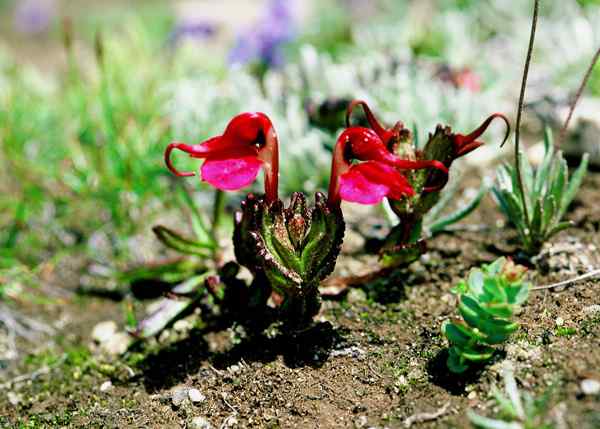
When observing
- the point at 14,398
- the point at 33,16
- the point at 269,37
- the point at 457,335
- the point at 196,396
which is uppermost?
the point at 33,16

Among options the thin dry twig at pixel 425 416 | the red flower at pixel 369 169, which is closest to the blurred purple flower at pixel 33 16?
the red flower at pixel 369 169

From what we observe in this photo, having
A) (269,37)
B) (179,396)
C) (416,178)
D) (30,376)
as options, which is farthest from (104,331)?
(269,37)

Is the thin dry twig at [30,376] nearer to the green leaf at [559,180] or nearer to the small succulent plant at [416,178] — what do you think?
the small succulent plant at [416,178]

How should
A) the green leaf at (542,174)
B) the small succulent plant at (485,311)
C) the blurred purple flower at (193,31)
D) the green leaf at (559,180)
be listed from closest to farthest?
the small succulent plant at (485,311)
the green leaf at (559,180)
the green leaf at (542,174)
the blurred purple flower at (193,31)

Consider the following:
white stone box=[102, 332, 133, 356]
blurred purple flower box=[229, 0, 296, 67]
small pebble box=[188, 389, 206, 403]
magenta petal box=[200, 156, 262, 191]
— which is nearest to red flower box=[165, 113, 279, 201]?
magenta petal box=[200, 156, 262, 191]

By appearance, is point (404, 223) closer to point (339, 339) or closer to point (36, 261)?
point (339, 339)

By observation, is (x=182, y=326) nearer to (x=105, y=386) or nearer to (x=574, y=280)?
(x=105, y=386)

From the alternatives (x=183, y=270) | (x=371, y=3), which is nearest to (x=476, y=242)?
(x=183, y=270)
